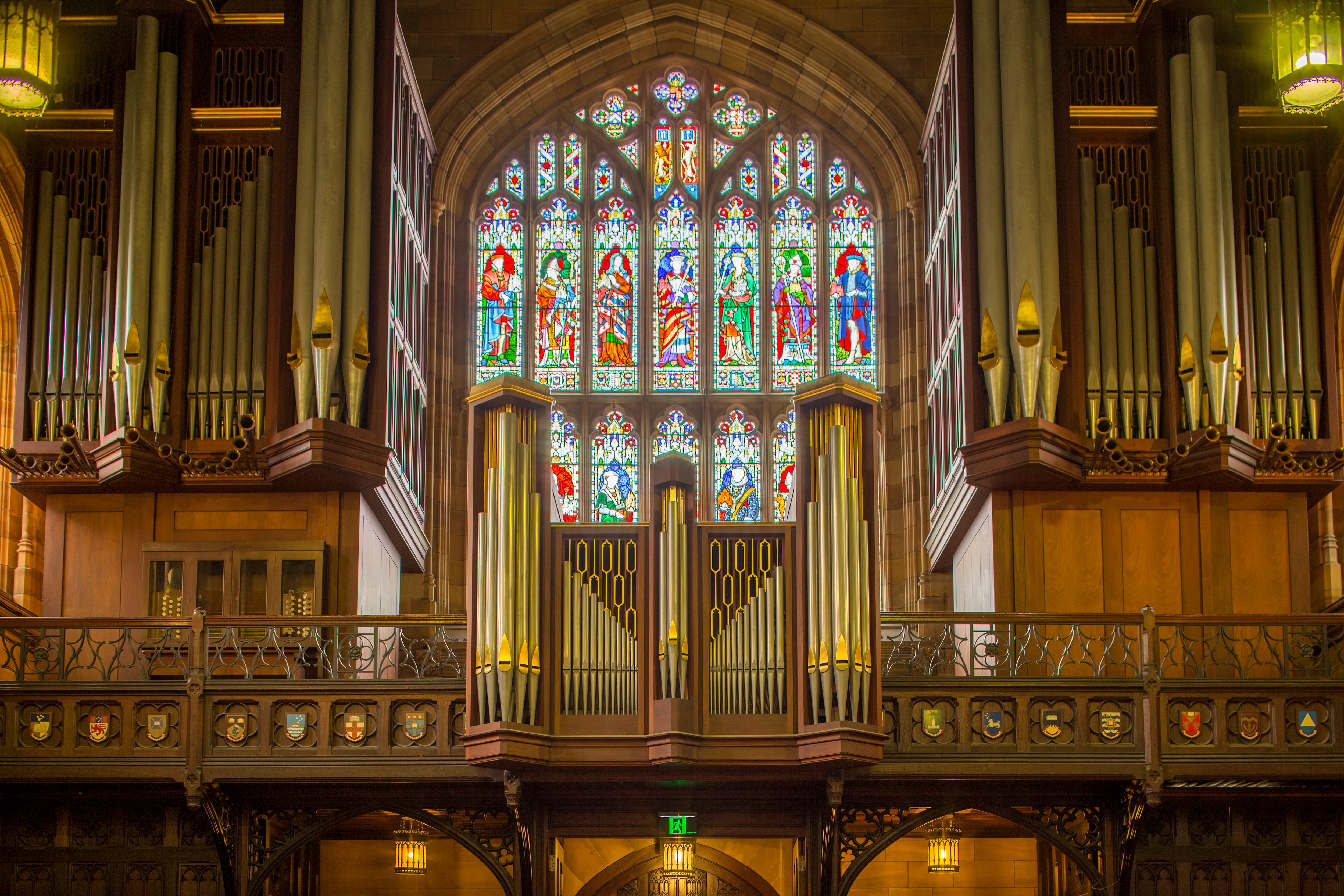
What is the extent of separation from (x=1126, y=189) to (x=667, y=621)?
758 centimetres

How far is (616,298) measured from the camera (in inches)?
1027

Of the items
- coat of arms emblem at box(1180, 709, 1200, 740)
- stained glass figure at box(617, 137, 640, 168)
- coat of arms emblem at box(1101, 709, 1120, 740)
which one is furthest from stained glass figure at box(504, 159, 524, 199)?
coat of arms emblem at box(1180, 709, 1200, 740)

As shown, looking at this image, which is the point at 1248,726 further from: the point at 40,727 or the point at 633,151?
the point at 633,151

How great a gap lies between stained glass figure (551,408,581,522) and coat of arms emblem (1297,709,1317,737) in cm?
1019

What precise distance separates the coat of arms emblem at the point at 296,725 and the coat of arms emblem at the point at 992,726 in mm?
5901

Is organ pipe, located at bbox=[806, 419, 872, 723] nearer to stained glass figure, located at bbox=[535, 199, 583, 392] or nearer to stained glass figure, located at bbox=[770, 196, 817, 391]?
stained glass figure, located at bbox=[770, 196, 817, 391]

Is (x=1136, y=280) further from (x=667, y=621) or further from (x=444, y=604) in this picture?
(x=444, y=604)

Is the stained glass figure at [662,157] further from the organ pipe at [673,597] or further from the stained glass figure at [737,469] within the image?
the organ pipe at [673,597]

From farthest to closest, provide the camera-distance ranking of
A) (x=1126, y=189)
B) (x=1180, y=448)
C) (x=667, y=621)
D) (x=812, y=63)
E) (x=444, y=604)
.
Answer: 1. (x=812, y=63)
2. (x=444, y=604)
3. (x=1126, y=189)
4. (x=1180, y=448)
5. (x=667, y=621)

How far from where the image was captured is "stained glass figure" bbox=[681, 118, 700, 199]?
26516 mm

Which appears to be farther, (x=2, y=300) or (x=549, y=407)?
(x=2, y=300)

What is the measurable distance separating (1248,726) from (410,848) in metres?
7.98

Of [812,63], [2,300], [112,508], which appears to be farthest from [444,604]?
[812,63]

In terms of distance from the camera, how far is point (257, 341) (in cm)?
2006
